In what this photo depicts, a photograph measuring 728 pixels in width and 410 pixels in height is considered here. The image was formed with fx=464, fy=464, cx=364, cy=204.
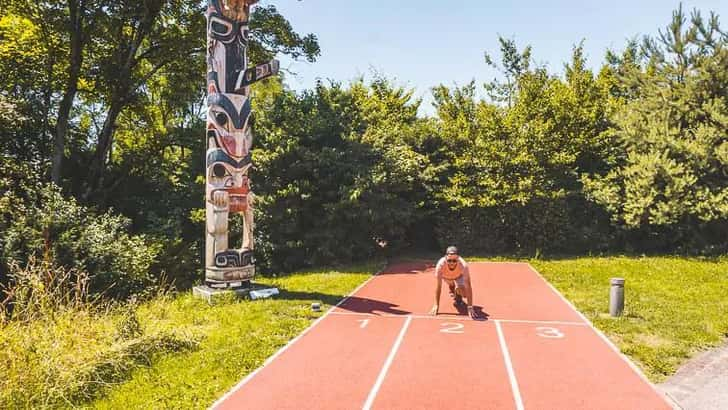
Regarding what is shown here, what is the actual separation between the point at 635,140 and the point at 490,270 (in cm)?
774

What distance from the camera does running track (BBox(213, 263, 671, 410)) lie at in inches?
242

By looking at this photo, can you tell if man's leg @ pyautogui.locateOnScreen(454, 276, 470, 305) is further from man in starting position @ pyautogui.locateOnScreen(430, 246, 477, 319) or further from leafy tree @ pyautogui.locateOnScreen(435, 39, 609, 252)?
leafy tree @ pyautogui.locateOnScreen(435, 39, 609, 252)

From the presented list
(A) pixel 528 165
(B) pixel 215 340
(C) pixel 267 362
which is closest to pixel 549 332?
(C) pixel 267 362

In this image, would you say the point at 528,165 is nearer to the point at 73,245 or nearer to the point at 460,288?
the point at 460,288

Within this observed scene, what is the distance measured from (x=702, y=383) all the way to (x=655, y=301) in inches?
188

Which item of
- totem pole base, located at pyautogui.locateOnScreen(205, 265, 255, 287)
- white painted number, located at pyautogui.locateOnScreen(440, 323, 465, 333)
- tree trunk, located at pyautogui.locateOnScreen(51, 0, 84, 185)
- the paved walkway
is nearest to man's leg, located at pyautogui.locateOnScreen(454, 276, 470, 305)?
white painted number, located at pyautogui.locateOnScreen(440, 323, 465, 333)

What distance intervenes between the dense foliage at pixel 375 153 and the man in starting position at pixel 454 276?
6224 mm

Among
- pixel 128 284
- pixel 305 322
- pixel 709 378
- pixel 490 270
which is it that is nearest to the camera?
pixel 709 378

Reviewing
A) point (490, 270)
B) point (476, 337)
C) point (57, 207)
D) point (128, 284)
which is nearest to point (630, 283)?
point (490, 270)

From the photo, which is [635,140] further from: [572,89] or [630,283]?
[630,283]

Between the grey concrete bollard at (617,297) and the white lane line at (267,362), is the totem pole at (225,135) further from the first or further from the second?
the grey concrete bollard at (617,297)

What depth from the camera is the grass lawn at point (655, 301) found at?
26.0 ft

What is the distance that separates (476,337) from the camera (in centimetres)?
865

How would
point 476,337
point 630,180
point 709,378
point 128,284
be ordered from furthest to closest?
point 630,180 < point 128,284 < point 476,337 < point 709,378
